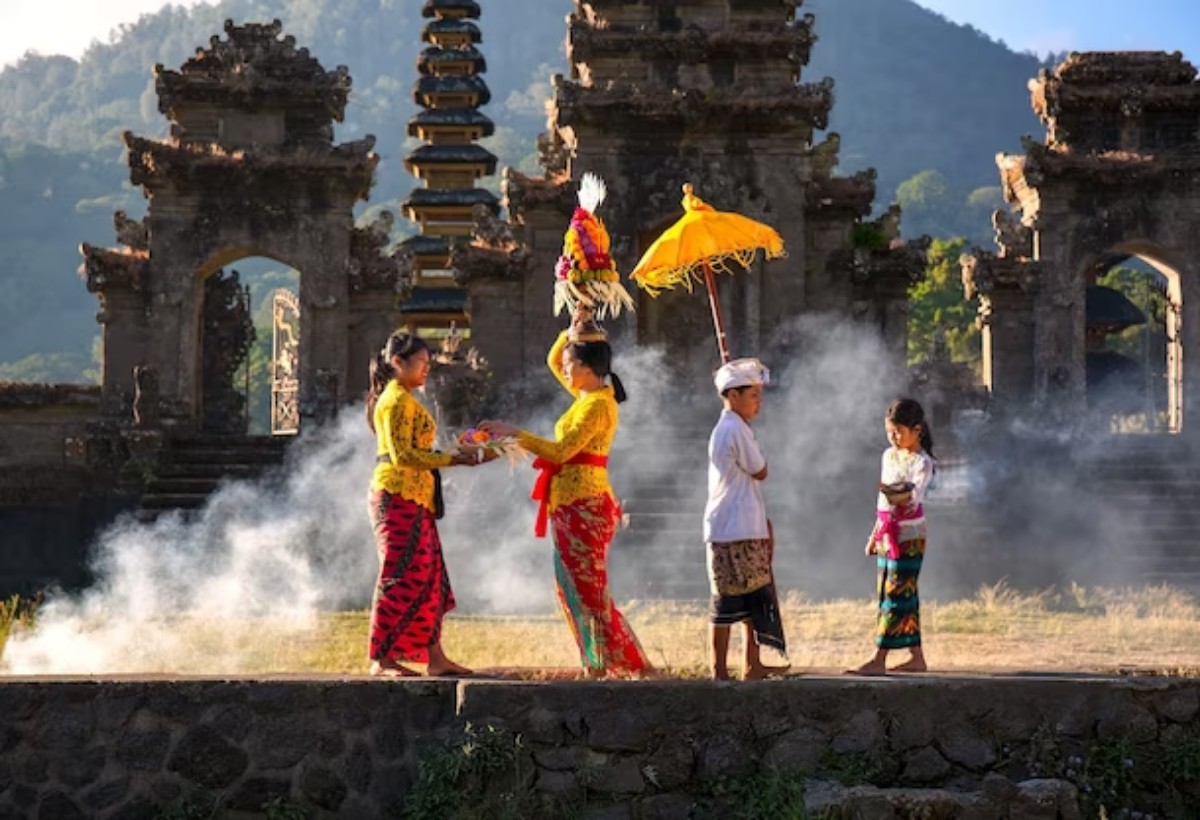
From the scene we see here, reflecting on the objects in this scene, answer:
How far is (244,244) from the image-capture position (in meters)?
22.3

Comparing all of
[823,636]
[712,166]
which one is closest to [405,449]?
[823,636]

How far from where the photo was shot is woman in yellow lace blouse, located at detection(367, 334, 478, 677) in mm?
7629

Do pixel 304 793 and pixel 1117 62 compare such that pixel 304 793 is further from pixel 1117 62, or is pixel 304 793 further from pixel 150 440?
pixel 1117 62

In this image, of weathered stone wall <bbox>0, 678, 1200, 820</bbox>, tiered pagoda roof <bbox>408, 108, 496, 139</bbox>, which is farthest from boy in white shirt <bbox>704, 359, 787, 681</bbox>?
tiered pagoda roof <bbox>408, 108, 496, 139</bbox>

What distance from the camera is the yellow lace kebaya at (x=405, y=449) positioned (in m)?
7.73

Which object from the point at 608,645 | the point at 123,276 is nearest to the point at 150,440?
the point at 123,276

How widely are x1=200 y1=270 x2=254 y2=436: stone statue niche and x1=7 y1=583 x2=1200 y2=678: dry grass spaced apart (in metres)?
10.8

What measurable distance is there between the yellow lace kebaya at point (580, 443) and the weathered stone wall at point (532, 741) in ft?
4.05

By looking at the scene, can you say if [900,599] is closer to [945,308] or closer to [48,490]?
[48,490]

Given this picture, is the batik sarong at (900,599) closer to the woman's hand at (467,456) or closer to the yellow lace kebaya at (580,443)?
the yellow lace kebaya at (580,443)

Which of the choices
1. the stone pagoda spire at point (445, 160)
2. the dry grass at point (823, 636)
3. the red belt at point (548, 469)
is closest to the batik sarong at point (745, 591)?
the red belt at point (548, 469)

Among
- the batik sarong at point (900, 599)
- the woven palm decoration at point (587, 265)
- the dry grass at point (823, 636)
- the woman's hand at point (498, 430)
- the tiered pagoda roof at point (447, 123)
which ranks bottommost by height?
the dry grass at point (823, 636)

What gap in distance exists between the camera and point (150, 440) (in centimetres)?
1950

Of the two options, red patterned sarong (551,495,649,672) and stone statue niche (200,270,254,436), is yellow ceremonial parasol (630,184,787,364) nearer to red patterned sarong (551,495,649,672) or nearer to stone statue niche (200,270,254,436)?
red patterned sarong (551,495,649,672)
